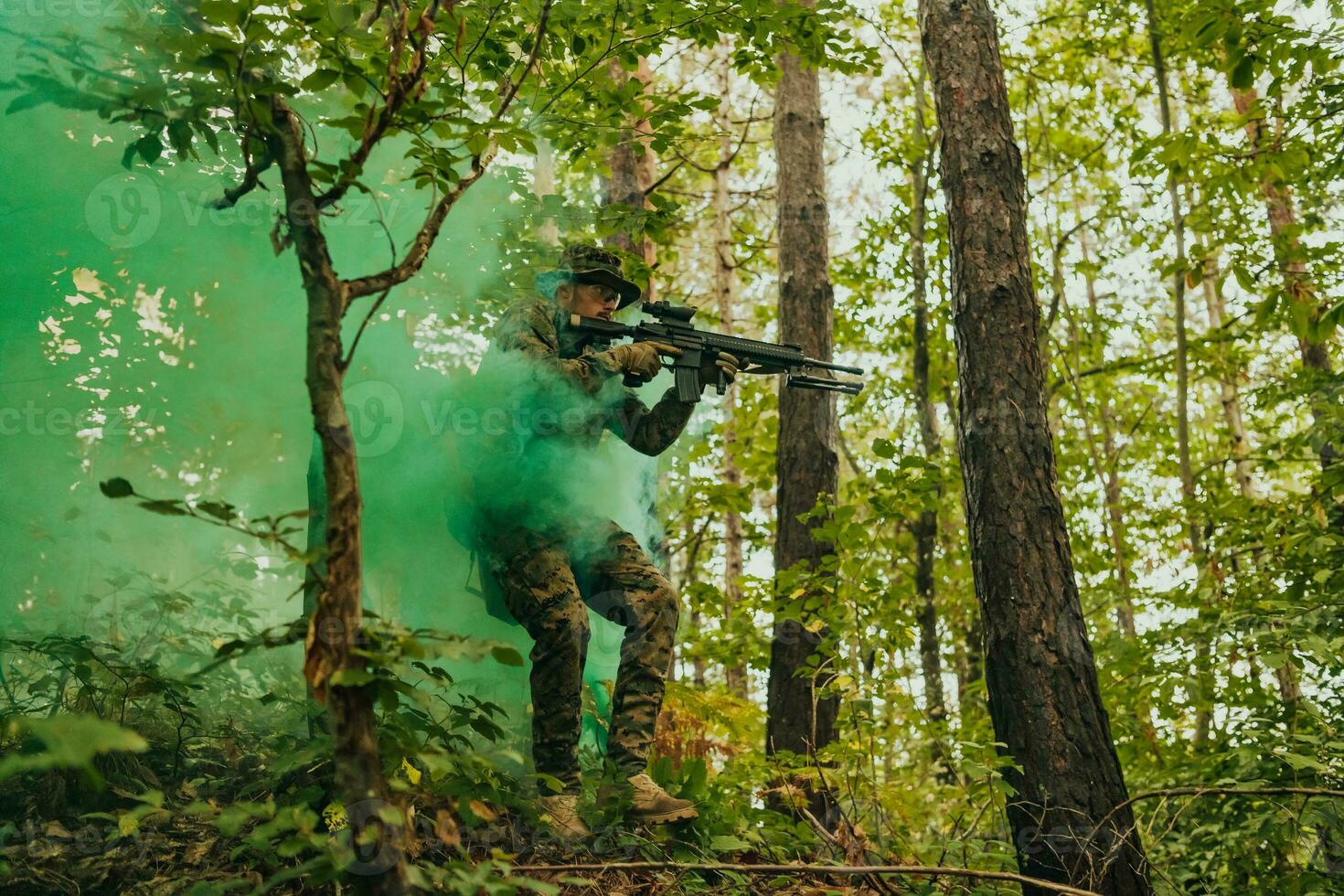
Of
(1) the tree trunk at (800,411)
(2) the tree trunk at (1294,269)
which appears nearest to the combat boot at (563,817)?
(1) the tree trunk at (800,411)

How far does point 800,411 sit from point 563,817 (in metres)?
4.03

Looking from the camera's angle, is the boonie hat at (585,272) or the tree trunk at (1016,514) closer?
the tree trunk at (1016,514)

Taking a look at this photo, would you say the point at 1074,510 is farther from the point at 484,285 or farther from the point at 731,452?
the point at 484,285

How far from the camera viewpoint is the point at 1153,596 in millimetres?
8016

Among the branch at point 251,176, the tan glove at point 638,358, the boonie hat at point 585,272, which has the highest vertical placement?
the boonie hat at point 585,272

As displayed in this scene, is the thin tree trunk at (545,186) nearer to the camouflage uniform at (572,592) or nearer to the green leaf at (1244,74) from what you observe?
the camouflage uniform at (572,592)

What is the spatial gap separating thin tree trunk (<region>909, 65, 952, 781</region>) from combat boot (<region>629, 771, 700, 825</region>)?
224 inches

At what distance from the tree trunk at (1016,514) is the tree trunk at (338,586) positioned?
2698 mm

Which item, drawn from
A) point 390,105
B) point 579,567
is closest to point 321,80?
point 390,105

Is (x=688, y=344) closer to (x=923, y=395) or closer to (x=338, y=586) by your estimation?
(x=338, y=586)

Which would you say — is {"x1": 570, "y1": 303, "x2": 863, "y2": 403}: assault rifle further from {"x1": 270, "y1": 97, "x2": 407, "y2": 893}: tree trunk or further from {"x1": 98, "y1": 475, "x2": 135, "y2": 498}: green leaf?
{"x1": 98, "y1": 475, "x2": 135, "y2": 498}: green leaf

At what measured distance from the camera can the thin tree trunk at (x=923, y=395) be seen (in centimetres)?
1102

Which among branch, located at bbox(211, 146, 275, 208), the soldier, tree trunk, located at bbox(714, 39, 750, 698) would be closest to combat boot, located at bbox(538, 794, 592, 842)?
the soldier

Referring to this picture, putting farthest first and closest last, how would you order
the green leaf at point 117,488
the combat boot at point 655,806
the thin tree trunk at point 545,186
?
the thin tree trunk at point 545,186, the combat boot at point 655,806, the green leaf at point 117,488
